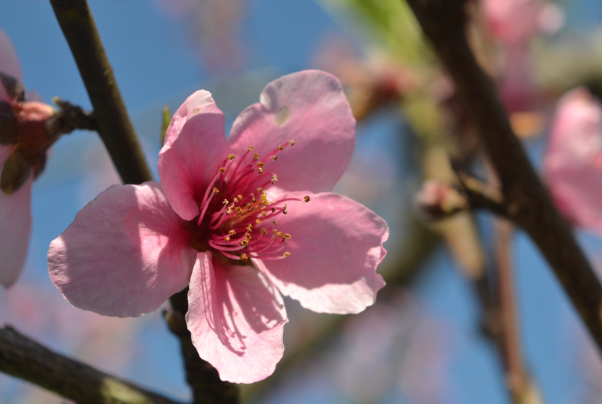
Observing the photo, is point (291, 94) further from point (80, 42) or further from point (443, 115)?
point (443, 115)

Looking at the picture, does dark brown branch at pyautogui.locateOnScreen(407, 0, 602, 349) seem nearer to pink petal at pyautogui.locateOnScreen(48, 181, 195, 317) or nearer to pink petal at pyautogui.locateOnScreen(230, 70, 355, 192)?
pink petal at pyautogui.locateOnScreen(230, 70, 355, 192)

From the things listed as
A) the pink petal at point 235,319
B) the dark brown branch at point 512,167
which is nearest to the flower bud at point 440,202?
the dark brown branch at point 512,167

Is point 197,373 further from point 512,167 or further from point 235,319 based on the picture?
point 512,167

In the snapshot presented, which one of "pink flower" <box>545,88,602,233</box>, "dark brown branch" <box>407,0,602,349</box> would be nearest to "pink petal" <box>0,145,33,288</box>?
"dark brown branch" <box>407,0,602,349</box>

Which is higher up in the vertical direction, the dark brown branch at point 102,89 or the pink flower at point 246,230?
the dark brown branch at point 102,89

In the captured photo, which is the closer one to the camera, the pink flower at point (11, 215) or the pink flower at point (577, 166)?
the pink flower at point (11, 215)

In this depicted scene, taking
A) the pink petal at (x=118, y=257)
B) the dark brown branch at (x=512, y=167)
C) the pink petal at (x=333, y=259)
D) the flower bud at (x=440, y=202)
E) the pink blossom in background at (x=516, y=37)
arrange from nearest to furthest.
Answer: the pink petal at (x=118, y=257) → the pink petal at (x=333, y=259) → the dark brown branch at (x=512, y=167) → the flower bud at (x=440, y=202) → the pink blossom in background at (x=516, y=37)

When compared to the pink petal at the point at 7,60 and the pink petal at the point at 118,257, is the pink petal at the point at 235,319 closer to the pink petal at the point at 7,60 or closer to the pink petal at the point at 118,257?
the pink petal at the point at 118,257
